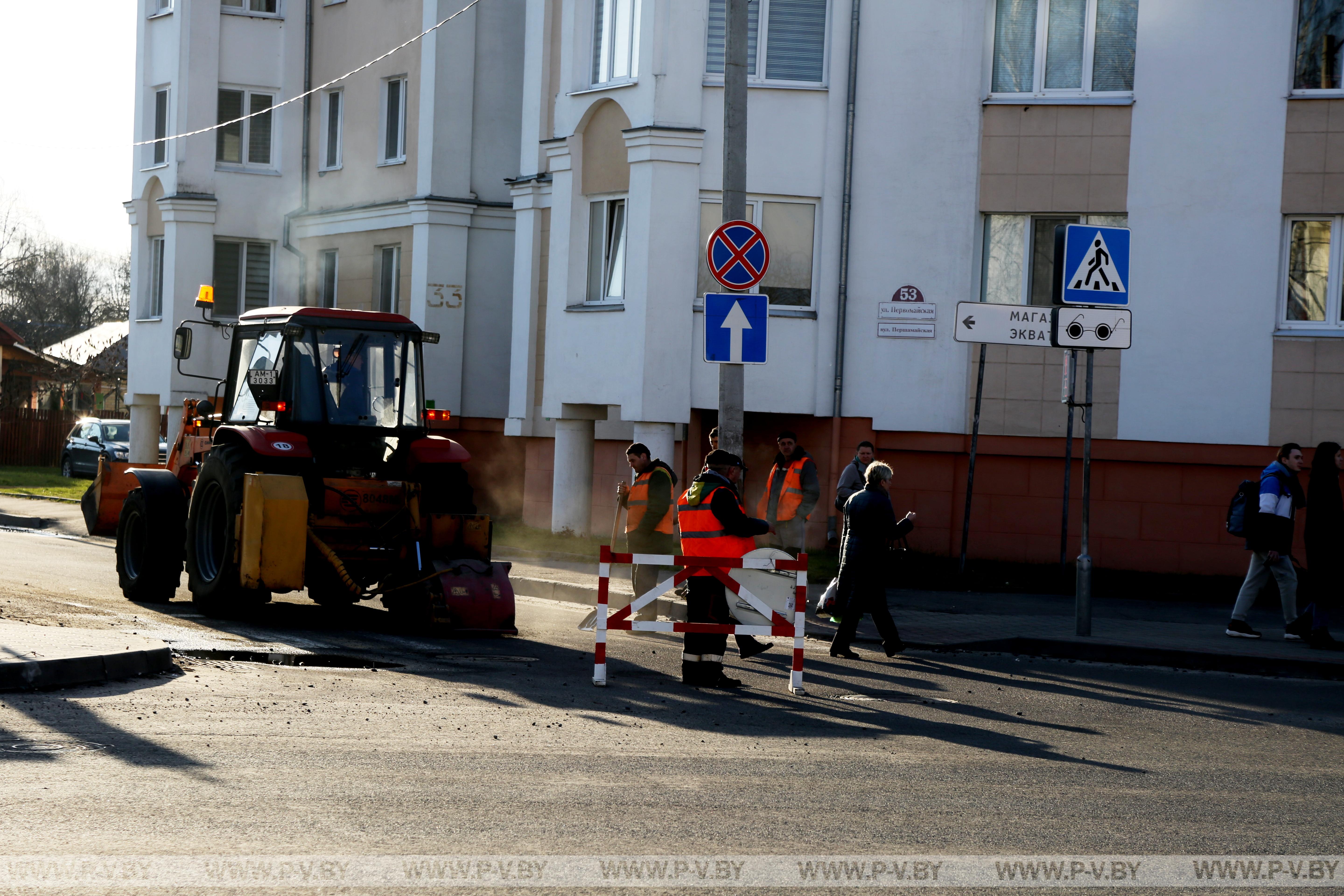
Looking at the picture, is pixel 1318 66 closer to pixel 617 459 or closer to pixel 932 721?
pixel 617 459

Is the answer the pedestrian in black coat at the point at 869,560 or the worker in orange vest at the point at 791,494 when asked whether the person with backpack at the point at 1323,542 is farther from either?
the worker in orange vest at the point at 791,494

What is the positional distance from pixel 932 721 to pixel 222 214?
2442 centimetres

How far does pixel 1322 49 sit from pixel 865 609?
11.5 metres

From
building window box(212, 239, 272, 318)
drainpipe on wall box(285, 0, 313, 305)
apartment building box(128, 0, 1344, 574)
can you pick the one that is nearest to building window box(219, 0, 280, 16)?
drainpipe on wall box(285, 0, 313, 305)

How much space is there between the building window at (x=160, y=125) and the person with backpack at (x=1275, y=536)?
78.0 ft

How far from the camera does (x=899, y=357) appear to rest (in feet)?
66.1

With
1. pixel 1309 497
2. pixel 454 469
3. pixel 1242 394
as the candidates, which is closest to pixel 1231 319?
pixel 1242 394

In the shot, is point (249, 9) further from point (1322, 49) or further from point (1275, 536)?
point (1275, 536)

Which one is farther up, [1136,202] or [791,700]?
[1136,202]

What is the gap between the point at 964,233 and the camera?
65.3 ft

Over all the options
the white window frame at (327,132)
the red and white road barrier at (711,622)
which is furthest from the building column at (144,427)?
the red and white road barrier at (711,622)

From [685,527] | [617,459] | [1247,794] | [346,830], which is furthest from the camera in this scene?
[617,459]

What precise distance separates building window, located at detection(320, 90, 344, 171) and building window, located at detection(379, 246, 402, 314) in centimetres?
265

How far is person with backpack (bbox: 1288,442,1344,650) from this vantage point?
13.1m
